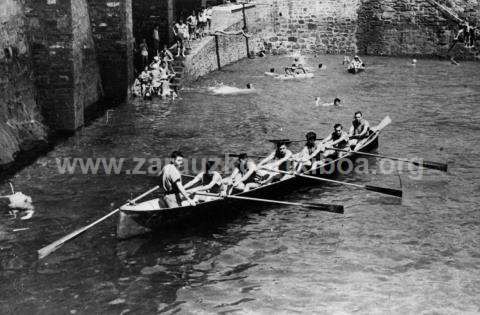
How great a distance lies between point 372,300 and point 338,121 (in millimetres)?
11179

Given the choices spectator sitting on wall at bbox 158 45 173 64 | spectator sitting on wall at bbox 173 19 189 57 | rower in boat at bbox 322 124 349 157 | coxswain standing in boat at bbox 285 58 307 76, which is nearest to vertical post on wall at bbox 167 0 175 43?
spectator sitting on wall at bbox 173 19 189 57

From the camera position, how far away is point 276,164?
43.1ft

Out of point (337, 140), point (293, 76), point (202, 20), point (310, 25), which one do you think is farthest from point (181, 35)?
point (337, 140)

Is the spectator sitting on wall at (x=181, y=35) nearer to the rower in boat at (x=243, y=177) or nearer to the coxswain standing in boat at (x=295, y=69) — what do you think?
the coxswain standing in boat at (x=295, y=69)

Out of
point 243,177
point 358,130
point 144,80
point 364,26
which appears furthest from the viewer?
point 364,26

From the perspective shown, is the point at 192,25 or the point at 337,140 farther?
the point at 192,25

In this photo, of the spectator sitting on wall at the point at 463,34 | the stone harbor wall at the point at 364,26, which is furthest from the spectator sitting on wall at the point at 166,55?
the spectator sitting on wall at the point at 463,34

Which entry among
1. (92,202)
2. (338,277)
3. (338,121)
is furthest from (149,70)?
(338,277)

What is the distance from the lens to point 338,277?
31.1 feet

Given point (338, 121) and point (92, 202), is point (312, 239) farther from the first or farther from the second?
point (338, 121)

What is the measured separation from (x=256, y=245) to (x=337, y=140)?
511cm

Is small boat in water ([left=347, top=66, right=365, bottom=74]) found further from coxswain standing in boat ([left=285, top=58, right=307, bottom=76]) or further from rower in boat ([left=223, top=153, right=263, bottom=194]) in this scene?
rower in boat ([left=223, top=153, right=263, bottom=194])

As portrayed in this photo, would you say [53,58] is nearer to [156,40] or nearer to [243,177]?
[243,177]

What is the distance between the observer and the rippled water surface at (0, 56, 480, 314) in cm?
877
